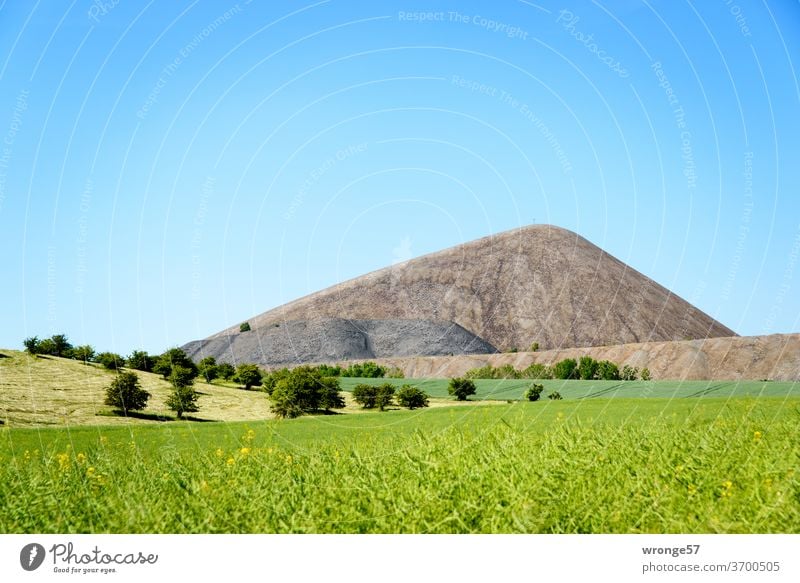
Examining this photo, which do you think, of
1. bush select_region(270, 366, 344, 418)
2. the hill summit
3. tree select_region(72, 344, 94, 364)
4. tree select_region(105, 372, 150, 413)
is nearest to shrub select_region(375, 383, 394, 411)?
bush select_region(270, 366, 344, 418)

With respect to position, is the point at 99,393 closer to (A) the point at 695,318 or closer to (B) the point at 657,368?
(B) the point at 657,368

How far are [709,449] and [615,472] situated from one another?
0.96 metres

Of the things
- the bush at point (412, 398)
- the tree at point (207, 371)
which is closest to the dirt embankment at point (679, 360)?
the bush at point (412, 398)

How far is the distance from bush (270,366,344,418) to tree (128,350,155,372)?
4.69ft

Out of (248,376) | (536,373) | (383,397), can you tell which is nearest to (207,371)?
(248,376)

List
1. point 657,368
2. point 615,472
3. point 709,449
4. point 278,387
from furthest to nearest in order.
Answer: point 657,368
point 278,387
point 709,449
point 615,472

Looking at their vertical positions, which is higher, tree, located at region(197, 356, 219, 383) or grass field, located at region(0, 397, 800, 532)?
tree, located at region(197, 356, 219, 383)

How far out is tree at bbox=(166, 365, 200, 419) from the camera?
635 cm

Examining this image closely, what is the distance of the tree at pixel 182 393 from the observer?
6.35m

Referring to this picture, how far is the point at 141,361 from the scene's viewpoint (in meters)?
5.84

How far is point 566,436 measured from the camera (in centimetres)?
546

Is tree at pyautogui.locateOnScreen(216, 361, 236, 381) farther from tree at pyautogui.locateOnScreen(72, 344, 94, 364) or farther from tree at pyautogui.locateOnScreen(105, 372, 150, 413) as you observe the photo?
tree at pyautogui.locateOnScreen(72, 344, 94, 364)

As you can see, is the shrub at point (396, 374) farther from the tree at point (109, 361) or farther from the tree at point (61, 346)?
the tree at point (61, 346)
